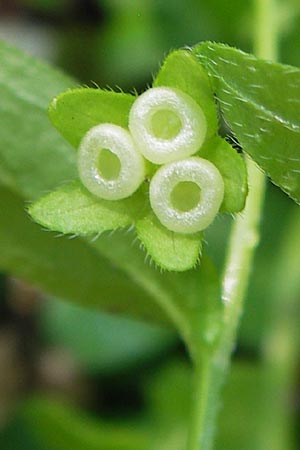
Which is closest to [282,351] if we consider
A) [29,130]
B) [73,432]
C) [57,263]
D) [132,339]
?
[132,339]

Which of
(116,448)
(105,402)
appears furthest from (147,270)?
(105,402)

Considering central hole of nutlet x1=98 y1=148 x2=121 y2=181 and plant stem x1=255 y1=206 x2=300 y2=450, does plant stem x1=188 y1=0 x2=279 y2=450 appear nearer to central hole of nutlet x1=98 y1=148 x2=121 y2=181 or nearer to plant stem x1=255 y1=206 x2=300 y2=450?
central hole of nutlet x1=98 y1=148 x2=121 y2=181

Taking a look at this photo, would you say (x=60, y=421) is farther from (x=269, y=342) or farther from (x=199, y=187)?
(x=199, y=187)

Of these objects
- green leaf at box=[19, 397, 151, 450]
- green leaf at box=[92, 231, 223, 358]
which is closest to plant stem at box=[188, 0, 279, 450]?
green leaf at box=[92, 231, 223, 358]

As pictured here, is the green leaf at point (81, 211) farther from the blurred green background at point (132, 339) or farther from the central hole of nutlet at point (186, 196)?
the blurred green background at point (132, 339)

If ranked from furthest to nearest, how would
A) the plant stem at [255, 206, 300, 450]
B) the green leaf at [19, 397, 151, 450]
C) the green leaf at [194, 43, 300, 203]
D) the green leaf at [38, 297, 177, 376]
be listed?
the green leaf at [38, 297, 177, 376] → the plant stem at [255, 206, 300, 450] → the green leaf at [19, 397, 151, 450] → the green leaf at [194, 43, 300, 203]

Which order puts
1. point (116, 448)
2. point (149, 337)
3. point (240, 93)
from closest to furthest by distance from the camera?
point (240, 93) → point (116, 448) → point (149, 337)
